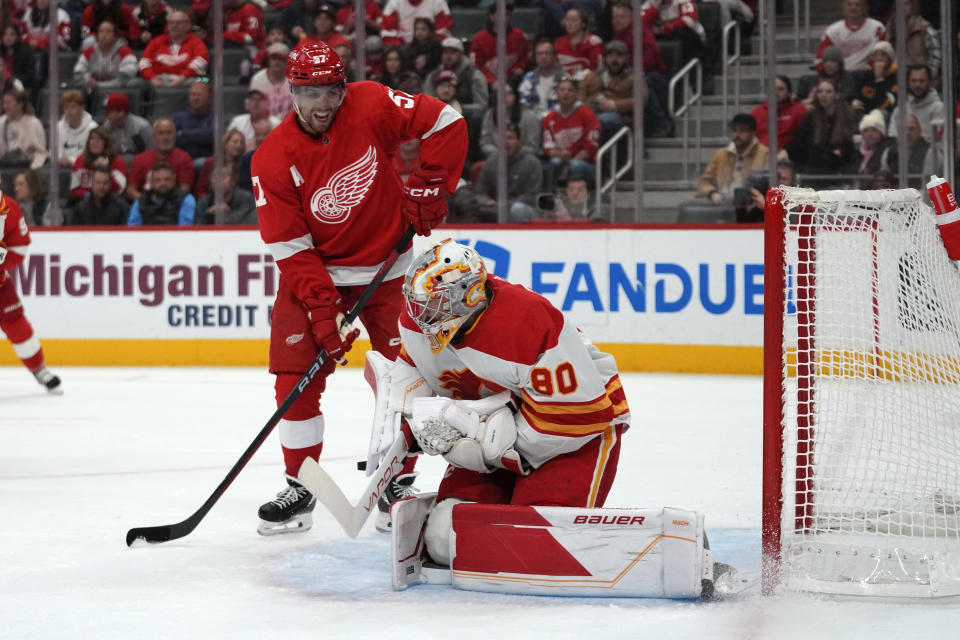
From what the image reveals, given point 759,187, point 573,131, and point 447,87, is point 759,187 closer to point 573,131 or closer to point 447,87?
point 573,131

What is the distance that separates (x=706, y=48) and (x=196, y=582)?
4.96 m

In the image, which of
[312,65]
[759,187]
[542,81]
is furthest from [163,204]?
→ [312,65]

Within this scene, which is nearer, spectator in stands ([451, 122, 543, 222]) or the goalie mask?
the goalie mask

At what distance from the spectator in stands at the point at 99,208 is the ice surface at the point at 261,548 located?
7.05 feet

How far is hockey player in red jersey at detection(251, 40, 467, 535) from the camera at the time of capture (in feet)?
10.4

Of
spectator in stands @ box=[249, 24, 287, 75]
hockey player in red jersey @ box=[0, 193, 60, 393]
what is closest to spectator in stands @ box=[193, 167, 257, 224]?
spectator in stands @ box=[249, 24, 287, 75]

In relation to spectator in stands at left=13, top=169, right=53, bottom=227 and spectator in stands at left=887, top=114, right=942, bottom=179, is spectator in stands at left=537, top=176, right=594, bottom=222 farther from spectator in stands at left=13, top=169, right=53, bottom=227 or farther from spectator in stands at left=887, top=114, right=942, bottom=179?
spectator in stands at left=13, top=169, right=53, bottom=227

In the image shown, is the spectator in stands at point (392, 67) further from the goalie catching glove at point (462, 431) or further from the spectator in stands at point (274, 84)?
the goalie catching glove at point (462, 431)

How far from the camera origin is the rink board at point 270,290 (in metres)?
6.61

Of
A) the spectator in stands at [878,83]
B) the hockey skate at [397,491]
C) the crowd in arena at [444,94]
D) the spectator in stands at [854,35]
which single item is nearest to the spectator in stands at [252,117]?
the crowd in arena at [444,94]

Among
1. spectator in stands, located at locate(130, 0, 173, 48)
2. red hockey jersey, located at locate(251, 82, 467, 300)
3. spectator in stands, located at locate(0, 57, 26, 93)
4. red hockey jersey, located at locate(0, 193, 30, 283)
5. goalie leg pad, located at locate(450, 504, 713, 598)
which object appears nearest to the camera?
goalie leg pad, located at locate(450, 504, 713, 598)

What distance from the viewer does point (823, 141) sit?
6598 millimetres

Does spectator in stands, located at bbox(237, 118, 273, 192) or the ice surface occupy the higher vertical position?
spectator in stands, located at bbox(237, 118, 273, 192)

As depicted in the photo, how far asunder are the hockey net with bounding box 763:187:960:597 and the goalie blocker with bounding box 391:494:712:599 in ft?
0.65
